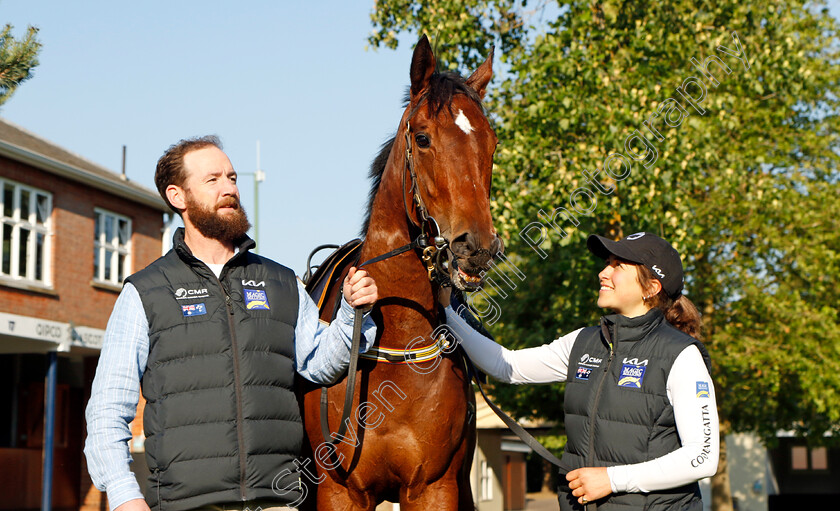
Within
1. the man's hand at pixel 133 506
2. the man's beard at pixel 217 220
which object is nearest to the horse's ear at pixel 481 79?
the man's beard at pixel 217 220

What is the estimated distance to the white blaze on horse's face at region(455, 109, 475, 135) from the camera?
3.80 m

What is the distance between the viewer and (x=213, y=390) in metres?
3.17

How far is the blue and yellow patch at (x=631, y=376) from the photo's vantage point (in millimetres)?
3455

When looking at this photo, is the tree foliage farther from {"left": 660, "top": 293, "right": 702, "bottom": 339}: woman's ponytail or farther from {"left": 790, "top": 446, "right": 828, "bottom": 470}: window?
{"left": 790, "top": 446, "right": 828, "bottom": 470}: window

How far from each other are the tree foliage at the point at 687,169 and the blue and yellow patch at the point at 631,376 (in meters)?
7.13

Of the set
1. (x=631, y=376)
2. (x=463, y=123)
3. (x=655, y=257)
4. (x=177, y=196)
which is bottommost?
(x=631, y=376)

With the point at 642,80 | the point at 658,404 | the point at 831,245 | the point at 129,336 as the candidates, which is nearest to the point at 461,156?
the point at 658,404

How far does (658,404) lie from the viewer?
3404mm

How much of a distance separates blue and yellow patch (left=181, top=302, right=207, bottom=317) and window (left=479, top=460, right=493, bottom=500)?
23.7 meters

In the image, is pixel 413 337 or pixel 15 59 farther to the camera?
pixel 15 59

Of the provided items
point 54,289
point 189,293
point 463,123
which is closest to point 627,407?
point 463,123

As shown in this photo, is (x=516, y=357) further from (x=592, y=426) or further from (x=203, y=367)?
(x=203, y=367)

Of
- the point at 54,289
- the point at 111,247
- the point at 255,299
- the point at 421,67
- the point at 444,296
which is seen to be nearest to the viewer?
the point at 255,299

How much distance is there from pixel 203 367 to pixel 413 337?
1.08m
